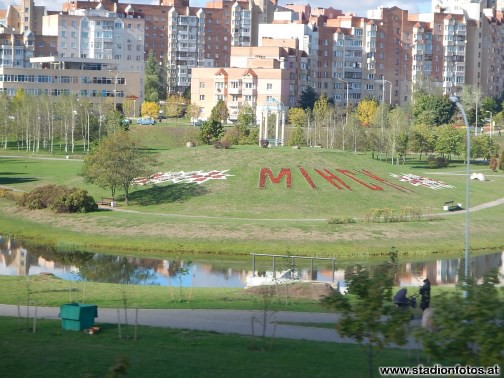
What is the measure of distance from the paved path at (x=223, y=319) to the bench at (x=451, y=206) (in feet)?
130

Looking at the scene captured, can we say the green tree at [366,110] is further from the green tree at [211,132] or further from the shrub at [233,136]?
the green tree at [211,132]

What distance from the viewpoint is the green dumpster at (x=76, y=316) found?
88.2 ft

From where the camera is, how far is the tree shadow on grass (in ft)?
228

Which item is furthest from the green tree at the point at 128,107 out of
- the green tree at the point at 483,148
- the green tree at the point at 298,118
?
the green tree at the point at 483,148

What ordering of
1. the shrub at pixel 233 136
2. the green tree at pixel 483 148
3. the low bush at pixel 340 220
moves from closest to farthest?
the low bush at pixel 340 220 < the shrub at pixel 233 136 < the green tree at pixel 483 148

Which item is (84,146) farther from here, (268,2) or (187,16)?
(268,2)

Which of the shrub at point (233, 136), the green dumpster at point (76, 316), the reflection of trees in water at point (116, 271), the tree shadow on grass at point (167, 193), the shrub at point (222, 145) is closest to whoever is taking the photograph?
the green dumpster at point (76, 316)

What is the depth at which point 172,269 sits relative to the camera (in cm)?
4988

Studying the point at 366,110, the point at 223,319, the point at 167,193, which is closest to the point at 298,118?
the point at 366,110

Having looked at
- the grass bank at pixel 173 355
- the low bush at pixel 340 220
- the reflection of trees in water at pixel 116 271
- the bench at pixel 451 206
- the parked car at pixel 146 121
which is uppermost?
the parked car at pixel 146 121

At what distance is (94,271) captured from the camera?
4856cm

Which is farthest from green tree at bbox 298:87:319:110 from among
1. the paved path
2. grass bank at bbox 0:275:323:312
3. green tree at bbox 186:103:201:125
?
the paved path

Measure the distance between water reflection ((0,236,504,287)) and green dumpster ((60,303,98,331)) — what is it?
17.4m

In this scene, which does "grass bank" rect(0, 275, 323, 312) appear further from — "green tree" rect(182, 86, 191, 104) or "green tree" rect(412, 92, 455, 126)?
"green tree" rect(182, 86, 191, 104)
